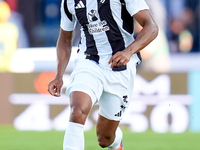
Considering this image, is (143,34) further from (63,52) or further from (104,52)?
(63,52)

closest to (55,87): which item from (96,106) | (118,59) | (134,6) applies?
(118,59)

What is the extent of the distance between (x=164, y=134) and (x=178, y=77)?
1.18 metres

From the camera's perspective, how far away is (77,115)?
Result: 185 inches

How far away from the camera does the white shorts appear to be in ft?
16.6

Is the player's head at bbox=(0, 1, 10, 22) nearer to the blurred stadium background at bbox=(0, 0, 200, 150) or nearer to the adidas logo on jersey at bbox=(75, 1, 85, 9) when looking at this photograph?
the blurred stadium background at bbox=(0, 0, 200, 150)

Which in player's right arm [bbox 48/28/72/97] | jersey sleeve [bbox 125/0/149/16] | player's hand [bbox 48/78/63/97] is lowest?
player's hand [bbox 48/78/63/97]

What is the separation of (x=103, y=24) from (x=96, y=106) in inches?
184

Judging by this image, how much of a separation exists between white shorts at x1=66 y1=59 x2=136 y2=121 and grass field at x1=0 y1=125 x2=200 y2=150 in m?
2.03

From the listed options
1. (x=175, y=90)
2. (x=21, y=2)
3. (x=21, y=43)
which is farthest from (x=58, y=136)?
(x=21, y=2)

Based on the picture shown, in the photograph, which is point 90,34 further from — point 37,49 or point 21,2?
point 21,2

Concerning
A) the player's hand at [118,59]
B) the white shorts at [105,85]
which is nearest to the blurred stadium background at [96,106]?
the white shorts at [105,85]

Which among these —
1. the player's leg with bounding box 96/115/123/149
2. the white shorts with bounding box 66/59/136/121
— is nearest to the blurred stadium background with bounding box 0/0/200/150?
the player's leg with bounding box 96/115/123/149

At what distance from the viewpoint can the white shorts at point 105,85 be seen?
16.6 feet

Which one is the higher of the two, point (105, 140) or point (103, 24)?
point (103, 24)
